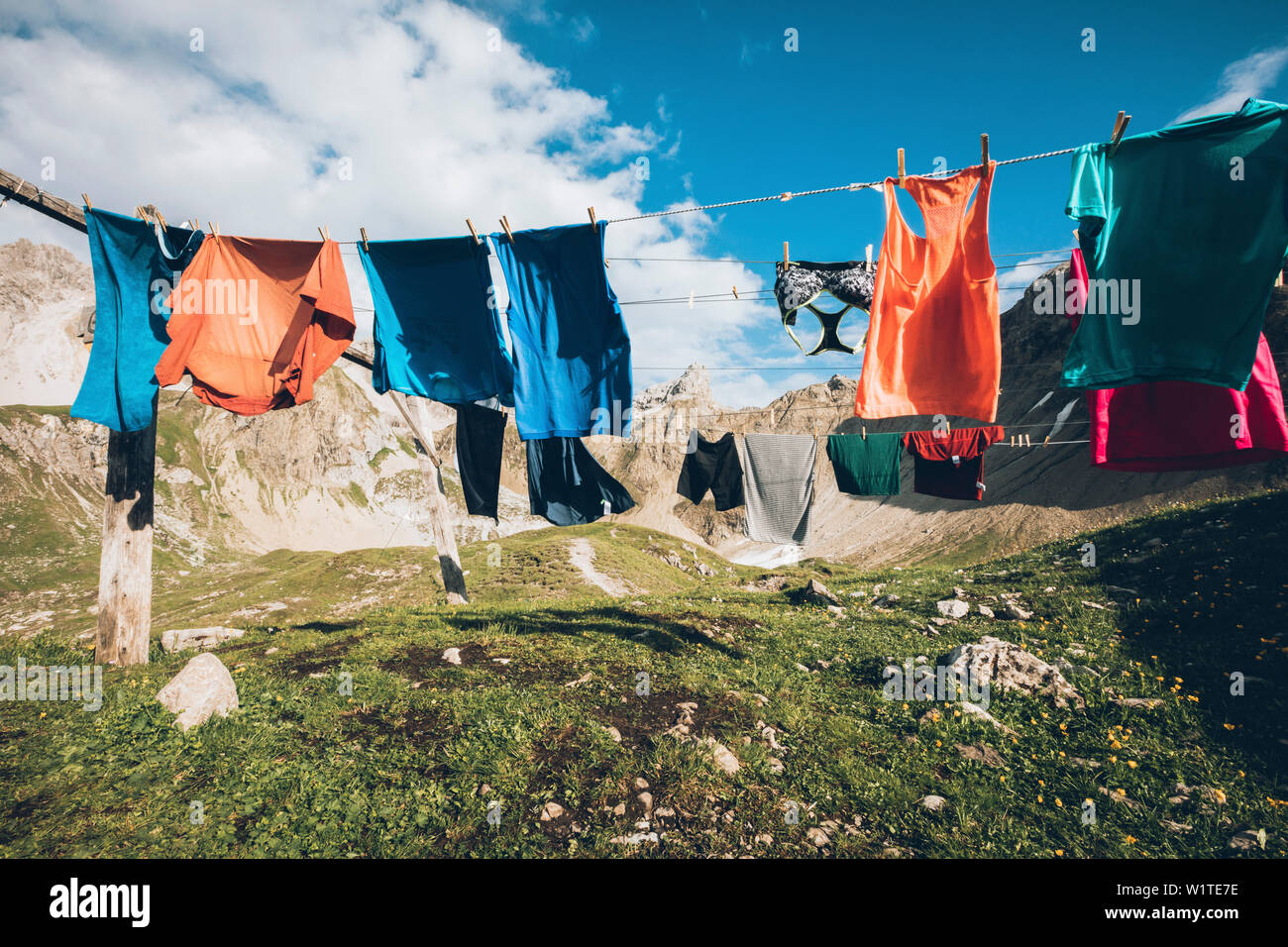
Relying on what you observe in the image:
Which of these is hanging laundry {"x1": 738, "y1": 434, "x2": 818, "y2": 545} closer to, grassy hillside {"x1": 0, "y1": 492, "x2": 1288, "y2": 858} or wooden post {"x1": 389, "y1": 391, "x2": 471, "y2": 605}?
grassy hillside {"x1": 0, "y1": 492, "x2": 1288, "y2": 858}

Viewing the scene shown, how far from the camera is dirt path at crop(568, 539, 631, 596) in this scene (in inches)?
954

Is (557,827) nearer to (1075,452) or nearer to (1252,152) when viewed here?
(1252,152)

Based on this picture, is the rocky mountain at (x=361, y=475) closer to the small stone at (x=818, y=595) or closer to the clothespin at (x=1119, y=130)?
the small stone at (x=818, y=595)

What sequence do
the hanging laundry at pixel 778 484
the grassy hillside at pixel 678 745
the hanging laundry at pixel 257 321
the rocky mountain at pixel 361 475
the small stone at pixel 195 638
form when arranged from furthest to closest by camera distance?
the rocky mountain at pixel 361 475 → the hanging laundry at pixel 778 484 → the small stone at pixel 195 638 → the hanging laundry at pixel 257 321 → the grassy hillside at pixel 678 745

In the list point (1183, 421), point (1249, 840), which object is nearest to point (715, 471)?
point (1183, 421)

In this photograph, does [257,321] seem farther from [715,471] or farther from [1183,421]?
[1183,421]

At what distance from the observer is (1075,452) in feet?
143

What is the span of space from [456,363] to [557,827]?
6162mm

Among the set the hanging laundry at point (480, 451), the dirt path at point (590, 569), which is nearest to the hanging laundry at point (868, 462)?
the hanging laundry at point (480, 451)

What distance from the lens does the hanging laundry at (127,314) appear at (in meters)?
7.81

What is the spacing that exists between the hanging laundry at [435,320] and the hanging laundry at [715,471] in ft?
16.7

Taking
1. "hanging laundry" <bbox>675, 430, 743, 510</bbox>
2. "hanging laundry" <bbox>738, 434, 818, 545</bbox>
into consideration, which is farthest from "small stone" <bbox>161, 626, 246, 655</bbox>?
"hanging laundry" <bbox>738, 434, 818, 545</bbox>

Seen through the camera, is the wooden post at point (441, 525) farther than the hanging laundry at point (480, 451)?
Yes
